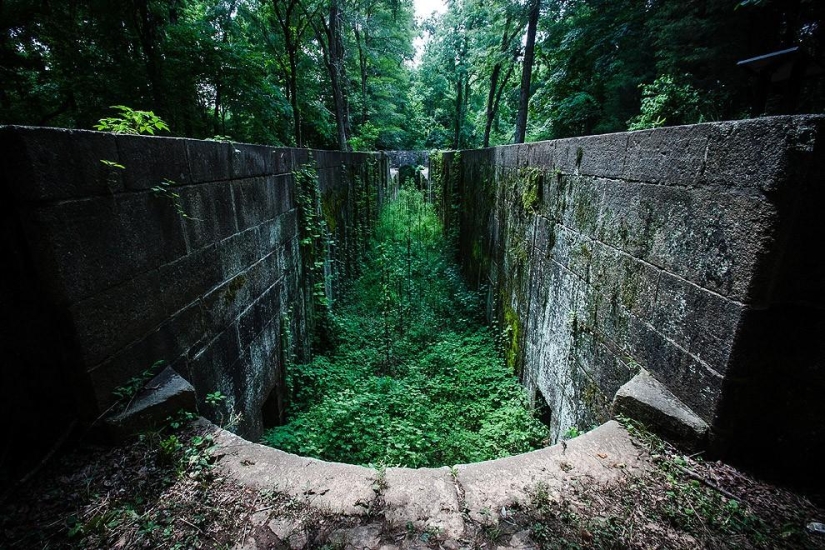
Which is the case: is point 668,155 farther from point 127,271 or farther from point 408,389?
point 408,389

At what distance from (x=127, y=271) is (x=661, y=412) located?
9.86ft

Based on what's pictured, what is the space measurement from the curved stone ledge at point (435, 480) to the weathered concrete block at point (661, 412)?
0.57ft

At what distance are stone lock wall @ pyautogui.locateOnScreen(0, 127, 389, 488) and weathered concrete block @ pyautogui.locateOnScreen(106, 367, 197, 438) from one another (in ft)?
0.36

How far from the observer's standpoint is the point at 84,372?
5.56 ft

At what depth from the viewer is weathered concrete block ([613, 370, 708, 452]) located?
186 cm

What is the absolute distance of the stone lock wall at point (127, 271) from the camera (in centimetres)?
156

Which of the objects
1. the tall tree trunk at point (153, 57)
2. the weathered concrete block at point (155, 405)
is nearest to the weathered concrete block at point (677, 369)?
the weathered concrete block at point (155, 405)

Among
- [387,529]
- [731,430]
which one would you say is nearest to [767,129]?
[731,430]

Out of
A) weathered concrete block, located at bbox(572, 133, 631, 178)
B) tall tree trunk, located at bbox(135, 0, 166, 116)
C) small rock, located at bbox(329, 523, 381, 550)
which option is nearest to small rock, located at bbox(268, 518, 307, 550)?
small rock, located at bbox(329, 523, 381, 550)

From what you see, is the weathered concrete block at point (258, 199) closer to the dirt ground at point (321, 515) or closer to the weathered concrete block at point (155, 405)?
the weathered concrete block at point (155, 405)

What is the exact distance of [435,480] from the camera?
176cm

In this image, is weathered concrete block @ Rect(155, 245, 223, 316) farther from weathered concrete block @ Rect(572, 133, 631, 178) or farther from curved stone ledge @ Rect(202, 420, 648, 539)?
weathered concrete block @ Rect(572, 133, 631, 178)

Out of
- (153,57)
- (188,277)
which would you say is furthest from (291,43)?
(188,277)

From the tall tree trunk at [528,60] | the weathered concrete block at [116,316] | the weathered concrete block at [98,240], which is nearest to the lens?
the weathered concrete block at [98,240]
